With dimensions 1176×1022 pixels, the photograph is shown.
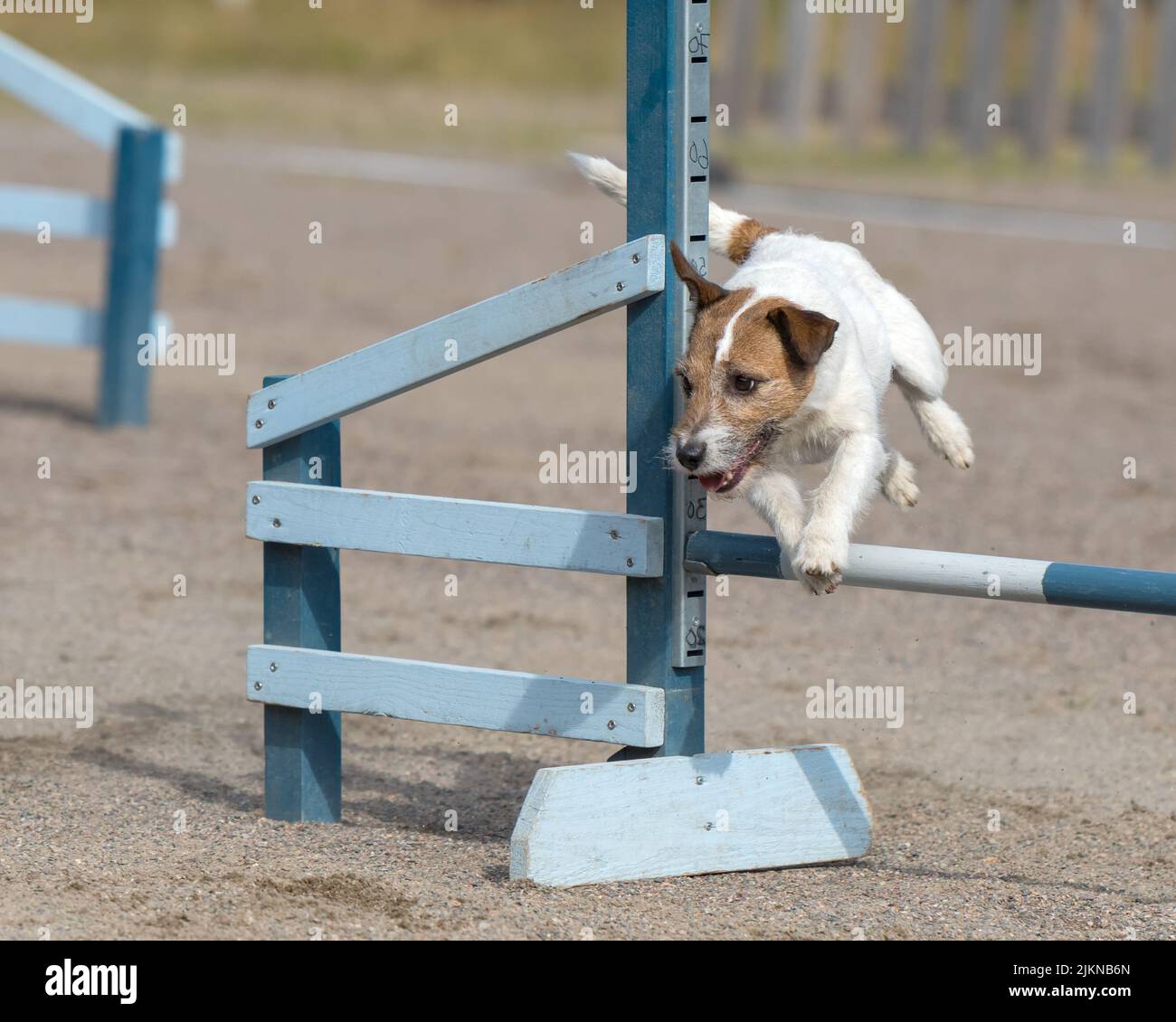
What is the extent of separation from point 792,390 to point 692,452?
0.99 ft

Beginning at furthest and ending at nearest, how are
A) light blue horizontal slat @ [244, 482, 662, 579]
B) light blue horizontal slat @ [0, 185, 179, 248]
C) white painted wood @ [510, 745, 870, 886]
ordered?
light blue horizontal slat @ [0, 185, 179, 248]
light blue horizontal slat @ [244, 482, 662, 579]
white painted wood @ [510, 745, 870, 886]

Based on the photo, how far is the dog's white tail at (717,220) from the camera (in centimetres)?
481

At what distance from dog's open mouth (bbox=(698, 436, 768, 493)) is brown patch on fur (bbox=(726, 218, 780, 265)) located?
81 centimetres

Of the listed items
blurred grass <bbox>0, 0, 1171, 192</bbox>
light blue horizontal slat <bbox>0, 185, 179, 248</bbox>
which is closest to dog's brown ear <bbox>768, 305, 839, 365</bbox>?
light blue horizontal slat <bbox>0, 185, 179, 248</bbox>

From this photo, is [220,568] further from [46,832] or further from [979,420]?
[979,420]

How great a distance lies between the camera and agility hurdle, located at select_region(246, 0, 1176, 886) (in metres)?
4.43

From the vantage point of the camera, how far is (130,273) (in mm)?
10648

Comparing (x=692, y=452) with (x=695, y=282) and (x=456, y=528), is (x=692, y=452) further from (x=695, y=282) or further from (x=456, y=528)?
(x=456, y=528)

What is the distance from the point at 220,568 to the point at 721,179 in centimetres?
1214

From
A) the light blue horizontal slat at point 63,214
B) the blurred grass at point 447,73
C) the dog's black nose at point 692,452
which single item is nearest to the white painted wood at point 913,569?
the dog's black nose at point 692,452

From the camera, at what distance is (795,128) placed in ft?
80.4

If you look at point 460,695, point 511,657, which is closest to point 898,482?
point 460,695

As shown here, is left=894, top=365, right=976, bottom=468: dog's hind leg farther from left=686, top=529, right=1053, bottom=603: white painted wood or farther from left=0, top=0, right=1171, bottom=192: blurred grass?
left=0, top=0, right=1171, bottom=192: blurred grass
